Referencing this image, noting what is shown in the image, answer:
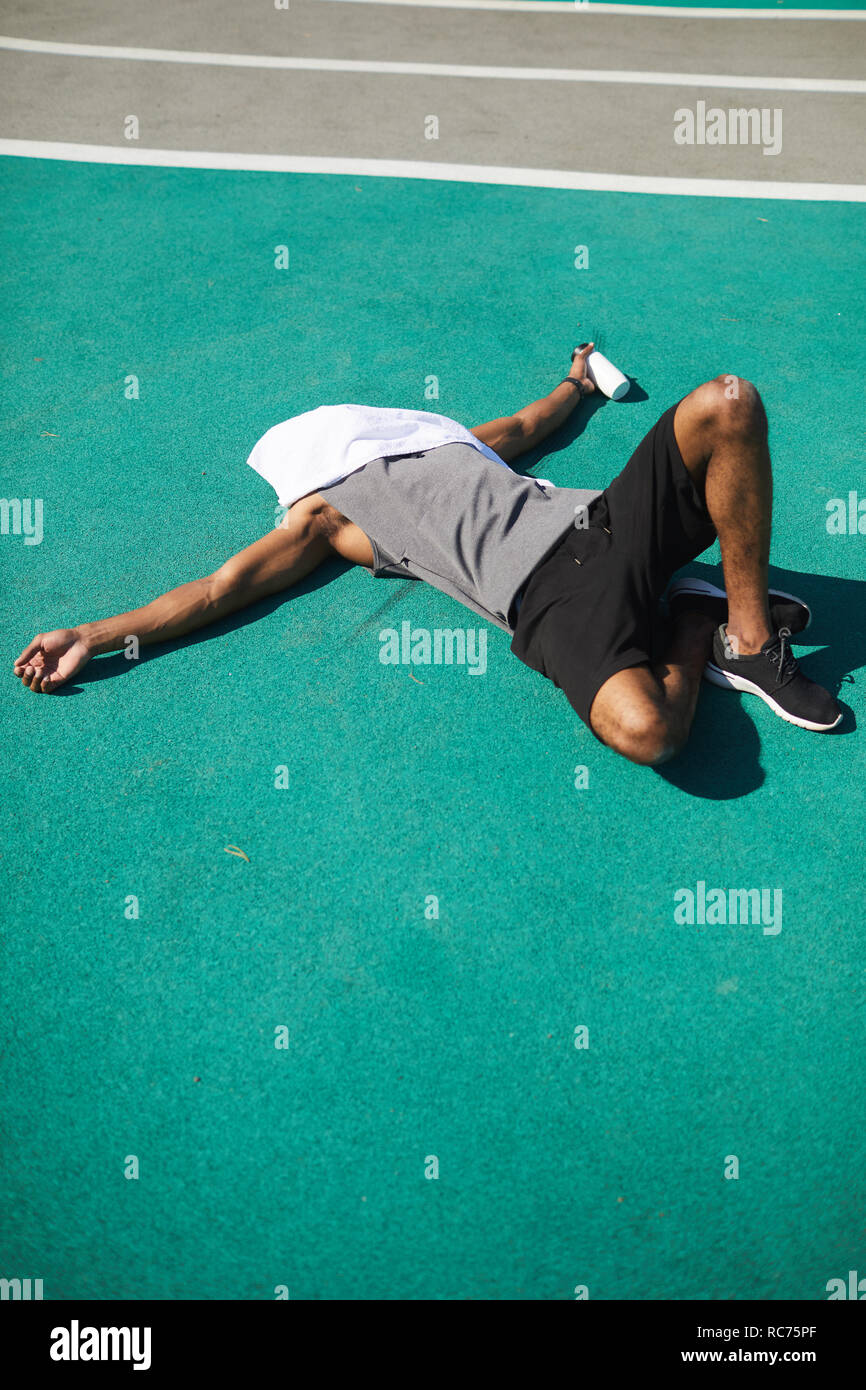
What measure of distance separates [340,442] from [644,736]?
171cm

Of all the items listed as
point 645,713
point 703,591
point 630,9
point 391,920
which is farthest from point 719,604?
point 630,9

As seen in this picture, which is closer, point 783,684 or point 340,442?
point 783,684

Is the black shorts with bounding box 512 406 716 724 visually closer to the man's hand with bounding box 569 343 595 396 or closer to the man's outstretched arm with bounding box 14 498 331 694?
the man's outstretched arm with bounding box 14 498 331 694

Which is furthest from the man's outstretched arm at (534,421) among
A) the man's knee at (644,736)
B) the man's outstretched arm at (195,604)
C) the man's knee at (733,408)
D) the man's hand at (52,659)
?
the man's hand at (52,659)

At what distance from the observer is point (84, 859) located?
10.3 ft

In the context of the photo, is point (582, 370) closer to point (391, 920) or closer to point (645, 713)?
point (645, 713)

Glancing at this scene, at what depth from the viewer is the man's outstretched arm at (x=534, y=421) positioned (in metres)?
4.25

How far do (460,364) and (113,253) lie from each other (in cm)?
245

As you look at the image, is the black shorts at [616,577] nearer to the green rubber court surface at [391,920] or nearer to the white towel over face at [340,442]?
the green rubber court surface at [391,920]

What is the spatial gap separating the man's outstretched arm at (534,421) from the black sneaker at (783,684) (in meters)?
1.45

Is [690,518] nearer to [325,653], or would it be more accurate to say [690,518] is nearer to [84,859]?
[325,653]

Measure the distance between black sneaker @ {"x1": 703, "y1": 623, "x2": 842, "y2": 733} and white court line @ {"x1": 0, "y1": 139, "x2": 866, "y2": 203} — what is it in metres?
4.33

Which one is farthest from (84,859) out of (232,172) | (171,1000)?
(232,172)

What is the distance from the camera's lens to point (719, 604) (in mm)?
3574
